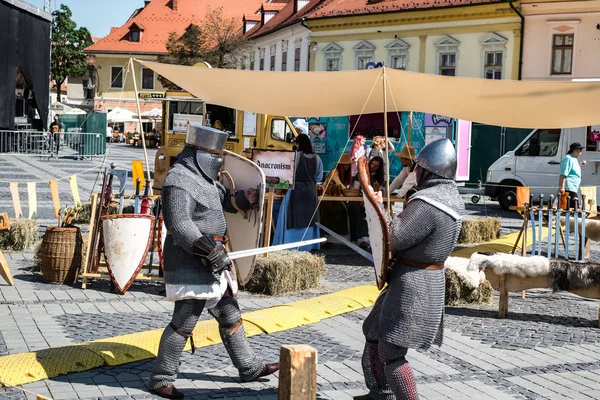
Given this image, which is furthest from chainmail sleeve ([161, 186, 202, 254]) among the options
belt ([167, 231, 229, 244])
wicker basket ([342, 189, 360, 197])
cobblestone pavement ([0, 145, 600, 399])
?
wicker basket ([342, 189, 360, 197])

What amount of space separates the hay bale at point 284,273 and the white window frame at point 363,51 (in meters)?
28.4

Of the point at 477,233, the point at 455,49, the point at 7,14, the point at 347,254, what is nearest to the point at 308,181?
the point at 347,254

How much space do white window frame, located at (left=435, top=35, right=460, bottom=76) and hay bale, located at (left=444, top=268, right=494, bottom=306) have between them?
1019 inches

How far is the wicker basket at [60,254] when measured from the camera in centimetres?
859

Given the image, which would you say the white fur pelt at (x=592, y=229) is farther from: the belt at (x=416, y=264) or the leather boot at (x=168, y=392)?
the leather boot at (x=168, y=392)

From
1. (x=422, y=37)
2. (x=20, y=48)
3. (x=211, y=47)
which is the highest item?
(x=211, y=47)

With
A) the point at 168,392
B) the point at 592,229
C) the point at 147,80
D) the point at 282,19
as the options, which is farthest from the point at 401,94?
the point at 147,80

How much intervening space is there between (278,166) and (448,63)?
2488 cm

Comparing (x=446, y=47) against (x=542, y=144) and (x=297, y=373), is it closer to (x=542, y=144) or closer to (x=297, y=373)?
(x=542, y=144)

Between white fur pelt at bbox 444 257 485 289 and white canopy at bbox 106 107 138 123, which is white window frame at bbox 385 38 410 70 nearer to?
white canopy at bbox 106 107 138 123

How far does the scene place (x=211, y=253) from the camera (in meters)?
5.11

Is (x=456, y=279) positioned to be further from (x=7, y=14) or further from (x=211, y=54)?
(x=211, y=54)

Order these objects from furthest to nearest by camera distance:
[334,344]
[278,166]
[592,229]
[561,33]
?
[561,33] → [592,229] → [278,166] → [334,344]

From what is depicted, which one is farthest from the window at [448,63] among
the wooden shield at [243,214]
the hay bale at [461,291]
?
the wooden shield at [243,214]
